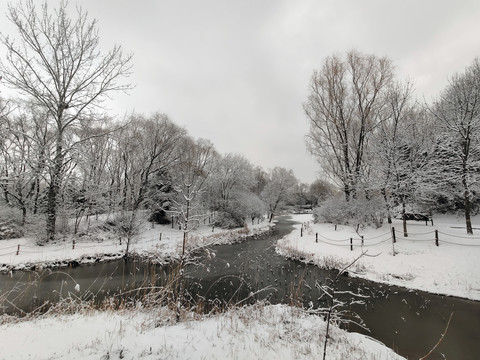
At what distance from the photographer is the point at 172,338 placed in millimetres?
3520

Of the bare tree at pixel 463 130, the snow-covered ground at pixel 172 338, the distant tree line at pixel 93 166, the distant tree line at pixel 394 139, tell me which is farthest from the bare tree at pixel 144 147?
the bare tree at pixel 463 130

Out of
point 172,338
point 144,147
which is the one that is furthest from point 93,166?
point 172,338

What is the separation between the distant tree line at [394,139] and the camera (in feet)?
38.4

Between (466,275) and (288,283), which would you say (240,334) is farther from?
(466,275)

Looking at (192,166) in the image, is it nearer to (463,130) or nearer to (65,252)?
(65,252)

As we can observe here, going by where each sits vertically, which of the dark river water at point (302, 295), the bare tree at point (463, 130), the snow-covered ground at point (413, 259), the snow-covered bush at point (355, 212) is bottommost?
the dark river water at point (302, 295)

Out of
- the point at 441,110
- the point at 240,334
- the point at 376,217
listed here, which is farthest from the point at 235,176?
the point at 240,334

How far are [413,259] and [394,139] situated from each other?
791 cm

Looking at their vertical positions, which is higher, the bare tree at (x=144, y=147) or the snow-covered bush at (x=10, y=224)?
the bare tree at (x=144, y=147)

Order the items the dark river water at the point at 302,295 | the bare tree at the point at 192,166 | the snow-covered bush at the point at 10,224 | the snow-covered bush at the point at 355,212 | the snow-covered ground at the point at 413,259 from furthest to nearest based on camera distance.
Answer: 1. the bare tree at the point at 192,166
2. the snow-covered bush at the point at 10,224
3. the snow-covered bush at the point at 355,212
4. the snow-covered ground at the point at 413,259
5. the dark river water at the point at 302,295

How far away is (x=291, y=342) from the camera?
3971mm

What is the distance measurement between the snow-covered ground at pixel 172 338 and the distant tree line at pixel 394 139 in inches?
462

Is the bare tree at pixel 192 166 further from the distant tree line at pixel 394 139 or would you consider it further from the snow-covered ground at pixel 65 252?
the distant tree line at pixel 394 139

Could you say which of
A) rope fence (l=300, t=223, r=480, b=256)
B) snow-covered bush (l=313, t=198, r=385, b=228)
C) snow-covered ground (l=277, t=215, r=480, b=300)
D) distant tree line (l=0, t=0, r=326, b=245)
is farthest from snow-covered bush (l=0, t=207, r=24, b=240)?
snow-covered bush (l=313, t=198, r=385, b=228)
